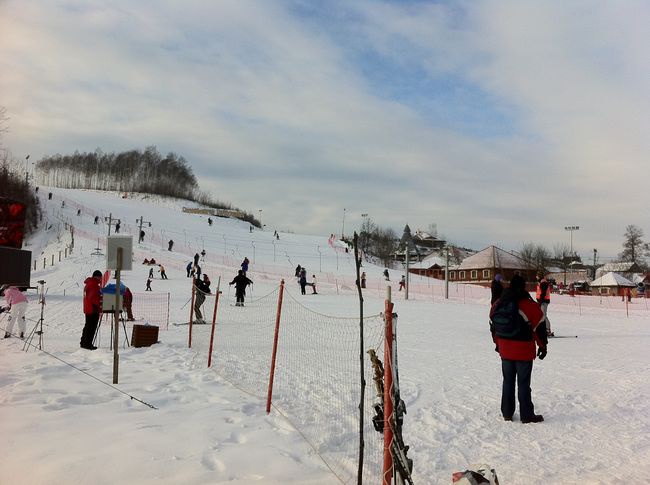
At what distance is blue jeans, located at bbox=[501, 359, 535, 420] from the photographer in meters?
6.38

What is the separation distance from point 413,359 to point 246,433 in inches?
234

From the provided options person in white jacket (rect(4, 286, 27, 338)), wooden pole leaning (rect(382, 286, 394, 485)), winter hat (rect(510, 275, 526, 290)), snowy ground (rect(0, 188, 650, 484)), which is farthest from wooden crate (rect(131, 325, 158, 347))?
wooden pole leaning (rect(382, 286, 394, 485))

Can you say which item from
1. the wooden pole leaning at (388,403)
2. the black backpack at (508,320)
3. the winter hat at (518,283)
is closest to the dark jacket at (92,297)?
the black backpack at (508,320)

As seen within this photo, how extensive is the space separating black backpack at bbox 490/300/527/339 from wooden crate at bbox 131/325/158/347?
26.6 feet

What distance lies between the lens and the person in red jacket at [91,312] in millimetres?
11258

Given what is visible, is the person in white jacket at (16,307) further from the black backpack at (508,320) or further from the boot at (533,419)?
the boot at (533,419)

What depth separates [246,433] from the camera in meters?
5.75

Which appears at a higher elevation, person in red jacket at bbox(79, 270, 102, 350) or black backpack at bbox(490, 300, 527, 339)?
black backpack at bbox(490, 300, 527, 339)

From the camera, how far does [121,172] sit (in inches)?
5472

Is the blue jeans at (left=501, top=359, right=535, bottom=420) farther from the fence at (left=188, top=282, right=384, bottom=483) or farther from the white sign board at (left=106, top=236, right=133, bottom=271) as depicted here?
the white sign board at (left=106, top=236, right=133, bottom=271)

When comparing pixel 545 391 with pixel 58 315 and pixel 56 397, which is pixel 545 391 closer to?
pixel 56 397

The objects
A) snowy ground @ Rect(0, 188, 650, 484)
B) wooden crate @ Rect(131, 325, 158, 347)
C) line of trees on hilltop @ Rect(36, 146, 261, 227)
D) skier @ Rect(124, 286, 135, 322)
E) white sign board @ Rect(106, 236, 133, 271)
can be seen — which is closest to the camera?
snowy ground @ Rect(0, 188, 650, 484)

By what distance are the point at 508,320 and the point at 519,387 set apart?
0.81 meters

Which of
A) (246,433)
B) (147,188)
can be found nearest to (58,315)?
(246,433)
